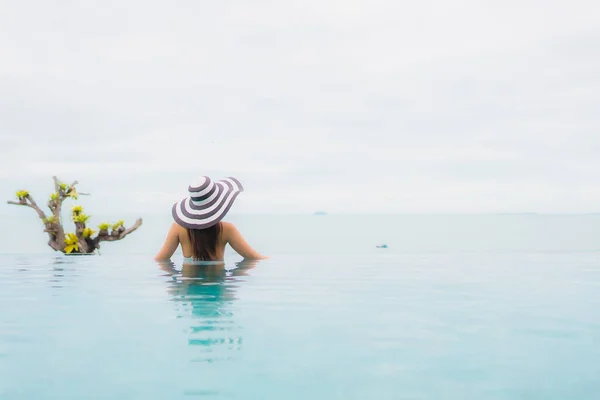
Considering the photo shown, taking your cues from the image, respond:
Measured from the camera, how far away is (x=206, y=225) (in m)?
7.78

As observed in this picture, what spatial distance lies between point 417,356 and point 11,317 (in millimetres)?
3924

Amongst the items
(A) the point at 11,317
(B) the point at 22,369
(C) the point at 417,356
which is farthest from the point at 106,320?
(C) the point at 417,356

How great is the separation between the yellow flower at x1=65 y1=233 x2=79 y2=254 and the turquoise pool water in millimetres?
9053

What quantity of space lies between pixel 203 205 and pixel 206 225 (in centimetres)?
32

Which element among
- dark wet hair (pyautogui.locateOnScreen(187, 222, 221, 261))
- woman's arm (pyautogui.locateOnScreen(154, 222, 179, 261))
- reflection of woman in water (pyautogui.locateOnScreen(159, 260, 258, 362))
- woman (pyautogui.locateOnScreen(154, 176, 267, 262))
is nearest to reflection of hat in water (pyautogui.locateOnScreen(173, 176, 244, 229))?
woman (pyautogui.locateOnScreen(154, 176, 267, 262))

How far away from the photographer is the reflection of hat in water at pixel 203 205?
780cm

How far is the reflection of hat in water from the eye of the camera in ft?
25.6

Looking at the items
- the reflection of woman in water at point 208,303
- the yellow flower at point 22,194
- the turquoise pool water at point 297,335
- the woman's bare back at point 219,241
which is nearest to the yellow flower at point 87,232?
the yellow flower at point 22,194

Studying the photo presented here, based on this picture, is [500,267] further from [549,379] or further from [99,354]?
[99,354]

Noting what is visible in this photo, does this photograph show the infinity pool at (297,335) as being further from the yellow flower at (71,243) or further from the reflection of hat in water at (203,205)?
the yellow flower at (71,243)

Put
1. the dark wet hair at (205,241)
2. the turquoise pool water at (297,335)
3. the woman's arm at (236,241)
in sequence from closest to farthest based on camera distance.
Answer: the turquoise pool water at (297,335) < the dark wet hair at (205,241) < the woman's arm at (236,241)

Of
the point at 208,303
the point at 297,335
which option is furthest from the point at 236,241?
the point at 297,335

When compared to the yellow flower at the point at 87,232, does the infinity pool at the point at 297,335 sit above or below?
below

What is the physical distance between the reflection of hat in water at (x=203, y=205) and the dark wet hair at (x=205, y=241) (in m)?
0.32
